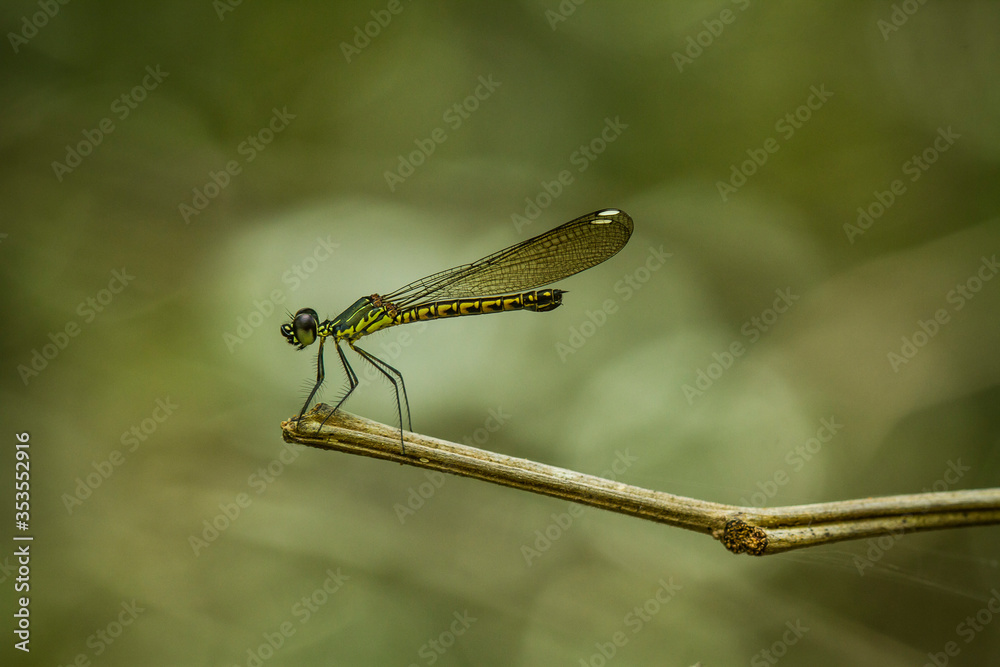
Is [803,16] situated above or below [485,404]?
above

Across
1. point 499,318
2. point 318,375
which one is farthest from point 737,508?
point 499,318

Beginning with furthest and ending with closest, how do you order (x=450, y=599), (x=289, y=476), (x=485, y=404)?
(x=485, y=404), (x=289, y=476), (x=450, y=599)

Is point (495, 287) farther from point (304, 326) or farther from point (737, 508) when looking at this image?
point (737, 508)

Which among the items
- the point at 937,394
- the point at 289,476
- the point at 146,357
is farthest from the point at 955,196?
the point at 146,357

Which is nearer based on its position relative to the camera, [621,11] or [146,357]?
[146,357]

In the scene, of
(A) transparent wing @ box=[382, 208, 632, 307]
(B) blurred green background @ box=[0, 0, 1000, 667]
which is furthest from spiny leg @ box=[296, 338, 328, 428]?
(B) blurred green background @ box=[0, 0, 1000, 667]

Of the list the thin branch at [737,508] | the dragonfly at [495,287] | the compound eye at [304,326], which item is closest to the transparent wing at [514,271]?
the dragonfly at [495,287]

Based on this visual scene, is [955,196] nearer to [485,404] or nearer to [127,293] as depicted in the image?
[485,404]

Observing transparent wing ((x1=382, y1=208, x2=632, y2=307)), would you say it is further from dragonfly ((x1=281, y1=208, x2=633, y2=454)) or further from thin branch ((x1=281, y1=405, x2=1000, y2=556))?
thin branch ((x1=281, y1=405, x2=1000, y2=556))
